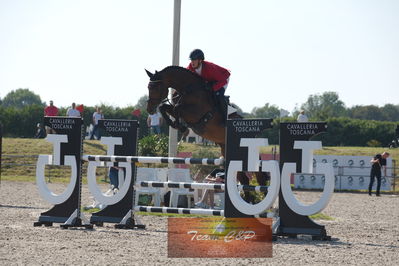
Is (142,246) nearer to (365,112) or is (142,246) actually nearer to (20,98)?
(365,112)

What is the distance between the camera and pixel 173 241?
7.73 m

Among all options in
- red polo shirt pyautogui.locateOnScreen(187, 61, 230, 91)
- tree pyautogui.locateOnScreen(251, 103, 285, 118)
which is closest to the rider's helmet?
red polo shirt pyautogui.locateOnScreen(187, 61, 230, 91)

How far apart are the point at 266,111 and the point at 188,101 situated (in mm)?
82786

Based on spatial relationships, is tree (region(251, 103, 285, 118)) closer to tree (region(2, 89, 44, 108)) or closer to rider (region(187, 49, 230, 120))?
tree (region(2, 89, 44, 108))

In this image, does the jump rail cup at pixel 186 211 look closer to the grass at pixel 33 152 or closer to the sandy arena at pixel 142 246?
the sandy arena at pixel 142 246

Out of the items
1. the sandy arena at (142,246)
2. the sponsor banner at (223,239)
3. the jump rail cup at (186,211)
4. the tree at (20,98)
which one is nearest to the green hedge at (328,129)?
the sandy arena at (142,246)

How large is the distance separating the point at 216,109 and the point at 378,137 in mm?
30886

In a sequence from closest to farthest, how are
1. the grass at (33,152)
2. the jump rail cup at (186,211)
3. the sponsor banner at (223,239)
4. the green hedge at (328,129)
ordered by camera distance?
the sponsor banner at (223,239)
the jump rail cup at (186,211)
the grass at (33,152)
the green hedge at (328,129)

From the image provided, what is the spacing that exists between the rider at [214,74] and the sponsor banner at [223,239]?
1896 mm

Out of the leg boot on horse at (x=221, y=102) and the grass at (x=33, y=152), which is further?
the grass at (x=33, y=152)

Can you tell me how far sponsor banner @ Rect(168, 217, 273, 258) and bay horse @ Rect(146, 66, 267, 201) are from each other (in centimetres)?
144

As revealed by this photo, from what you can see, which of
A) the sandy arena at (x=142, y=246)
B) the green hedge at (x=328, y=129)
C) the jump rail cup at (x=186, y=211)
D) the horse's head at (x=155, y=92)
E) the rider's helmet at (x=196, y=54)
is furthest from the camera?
the green hedge at (x=328, y=129)

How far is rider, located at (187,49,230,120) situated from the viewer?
1009 cm

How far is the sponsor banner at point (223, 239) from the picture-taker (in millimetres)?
6953
